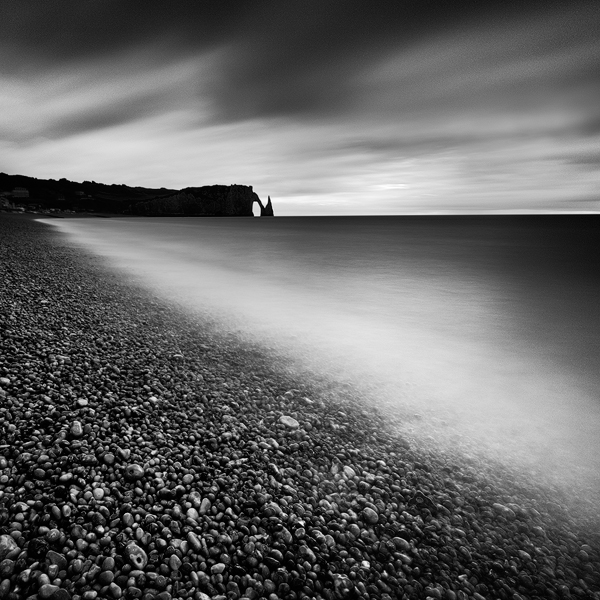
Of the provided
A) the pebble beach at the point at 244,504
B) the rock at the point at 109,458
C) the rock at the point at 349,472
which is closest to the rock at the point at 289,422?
→ the pebble beach at the point at 244,504

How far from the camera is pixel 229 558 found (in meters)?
3.03

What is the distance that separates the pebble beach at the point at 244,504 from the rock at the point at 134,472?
0.04 ft

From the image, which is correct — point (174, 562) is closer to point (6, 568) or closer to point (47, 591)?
point (47, 591)

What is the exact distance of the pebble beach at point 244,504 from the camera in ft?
9.51

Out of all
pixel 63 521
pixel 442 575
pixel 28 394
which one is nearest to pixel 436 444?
pixel 442 575

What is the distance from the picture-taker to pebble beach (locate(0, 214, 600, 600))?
290 cm

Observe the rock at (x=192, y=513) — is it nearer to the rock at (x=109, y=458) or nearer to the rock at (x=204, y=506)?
the rock at (x=204, y=506)

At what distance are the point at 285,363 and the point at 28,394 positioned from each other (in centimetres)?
430

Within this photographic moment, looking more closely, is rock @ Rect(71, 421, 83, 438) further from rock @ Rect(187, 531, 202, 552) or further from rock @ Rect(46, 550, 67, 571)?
rock @ Rect(187, 531, 202, 552)

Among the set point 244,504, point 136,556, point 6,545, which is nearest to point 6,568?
point 6,545

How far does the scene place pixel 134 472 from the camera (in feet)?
12.3

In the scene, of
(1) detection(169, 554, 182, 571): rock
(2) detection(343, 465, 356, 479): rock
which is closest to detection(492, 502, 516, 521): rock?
(2) detection(343, 465, 356, 479): rock

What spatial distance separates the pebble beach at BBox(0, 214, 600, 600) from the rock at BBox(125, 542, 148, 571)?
0.01 meters

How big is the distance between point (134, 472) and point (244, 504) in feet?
4.01
